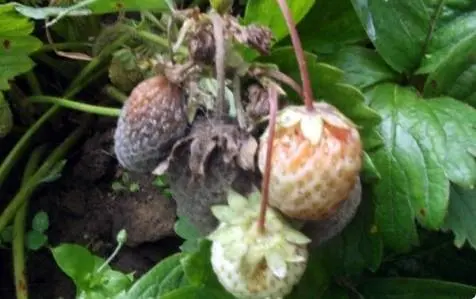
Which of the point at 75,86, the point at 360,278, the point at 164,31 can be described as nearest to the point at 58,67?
the point at 75,86

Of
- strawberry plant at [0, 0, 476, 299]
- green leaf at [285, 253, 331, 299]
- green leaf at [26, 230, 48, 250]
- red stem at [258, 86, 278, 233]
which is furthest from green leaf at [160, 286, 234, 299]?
green leaf at [26, 230, 48, 250]

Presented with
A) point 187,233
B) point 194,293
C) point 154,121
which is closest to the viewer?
point 154,121

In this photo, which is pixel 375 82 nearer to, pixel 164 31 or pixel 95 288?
pixel 164 31

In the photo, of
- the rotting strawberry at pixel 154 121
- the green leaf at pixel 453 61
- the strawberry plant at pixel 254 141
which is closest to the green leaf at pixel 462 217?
the strawberry plant at pixel 254 141

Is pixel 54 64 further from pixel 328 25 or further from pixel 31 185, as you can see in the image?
pixel 328 25

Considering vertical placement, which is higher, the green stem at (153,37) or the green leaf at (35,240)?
the green stem at (153,37)

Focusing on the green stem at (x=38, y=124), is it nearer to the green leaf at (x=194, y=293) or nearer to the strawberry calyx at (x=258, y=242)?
the green leaf at (x=194, y=293)

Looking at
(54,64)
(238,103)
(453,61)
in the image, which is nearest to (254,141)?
(238,103)

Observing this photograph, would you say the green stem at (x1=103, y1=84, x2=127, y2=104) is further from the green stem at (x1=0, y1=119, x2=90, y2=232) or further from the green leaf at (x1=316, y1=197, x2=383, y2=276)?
the green leaf at (x1=316, y1=197, x2=383, y2=276)
